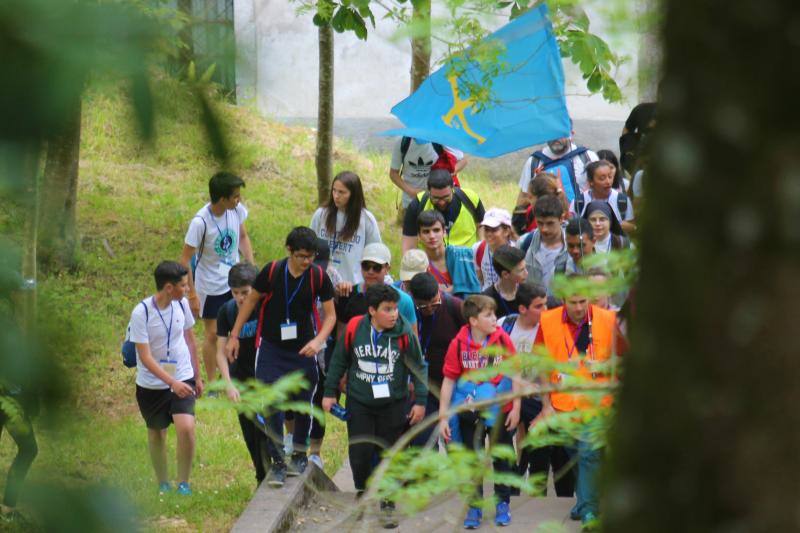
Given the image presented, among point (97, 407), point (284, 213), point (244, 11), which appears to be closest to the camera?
point (244, 11)

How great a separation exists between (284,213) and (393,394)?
7.39 meters

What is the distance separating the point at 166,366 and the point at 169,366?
0.02m

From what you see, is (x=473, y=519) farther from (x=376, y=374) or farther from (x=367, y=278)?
(x=367, y=278)

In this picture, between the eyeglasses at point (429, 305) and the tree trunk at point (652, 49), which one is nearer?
the tree trunk at point (652, 49)

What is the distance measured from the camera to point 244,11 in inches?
64.8

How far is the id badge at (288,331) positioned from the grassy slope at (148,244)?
1.00m

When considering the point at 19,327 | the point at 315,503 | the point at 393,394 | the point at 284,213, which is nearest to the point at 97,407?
the point at 19,327

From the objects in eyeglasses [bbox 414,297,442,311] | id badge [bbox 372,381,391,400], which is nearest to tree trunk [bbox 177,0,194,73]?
id badge [bbox 372,381,391,400]

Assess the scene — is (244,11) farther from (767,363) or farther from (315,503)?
(315,503)

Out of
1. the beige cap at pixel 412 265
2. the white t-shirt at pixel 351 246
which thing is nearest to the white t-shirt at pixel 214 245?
the white t-shirt at pixel 351 246

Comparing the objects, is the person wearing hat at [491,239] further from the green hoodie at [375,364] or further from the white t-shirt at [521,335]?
the green hoodie at [375,364]

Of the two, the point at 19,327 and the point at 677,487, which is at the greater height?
the point at 19,327

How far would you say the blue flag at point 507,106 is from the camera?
8.67 m

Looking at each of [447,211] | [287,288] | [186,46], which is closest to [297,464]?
[287,288]
